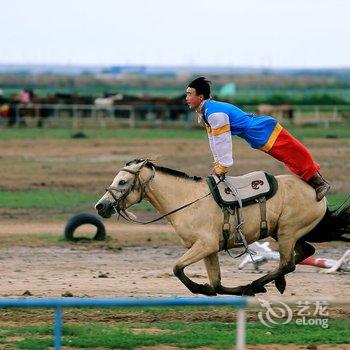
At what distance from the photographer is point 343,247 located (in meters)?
19.3

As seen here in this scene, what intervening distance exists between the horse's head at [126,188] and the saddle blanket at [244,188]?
2.09 feet

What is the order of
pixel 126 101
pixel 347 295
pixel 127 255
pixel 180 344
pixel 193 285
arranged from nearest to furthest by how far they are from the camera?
pixel 180 344 < pixel 193 285 < pixel 347 295 < pixel 127 255 < pixel 126 101

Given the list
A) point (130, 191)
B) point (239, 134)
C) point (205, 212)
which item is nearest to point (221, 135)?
point (239, 134)

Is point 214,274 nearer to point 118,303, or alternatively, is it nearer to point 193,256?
point 193,256

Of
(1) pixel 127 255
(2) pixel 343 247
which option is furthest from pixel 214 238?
(2) pixel 343 247

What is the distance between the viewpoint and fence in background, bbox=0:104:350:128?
53.1 metres

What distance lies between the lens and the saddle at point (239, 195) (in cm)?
1298

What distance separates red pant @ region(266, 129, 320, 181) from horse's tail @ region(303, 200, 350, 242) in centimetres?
52

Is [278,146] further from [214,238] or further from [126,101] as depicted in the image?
[126,101]

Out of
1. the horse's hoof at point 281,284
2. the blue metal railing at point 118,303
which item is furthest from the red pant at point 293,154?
the blue metal railing at point 118,303

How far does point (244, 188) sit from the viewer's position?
42.9 ft

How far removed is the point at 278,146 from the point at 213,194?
0.80 metres

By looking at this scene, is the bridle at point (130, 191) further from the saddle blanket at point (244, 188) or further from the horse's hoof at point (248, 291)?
the horse's hoof at point (248, 291)

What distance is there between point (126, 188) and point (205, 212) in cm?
79
